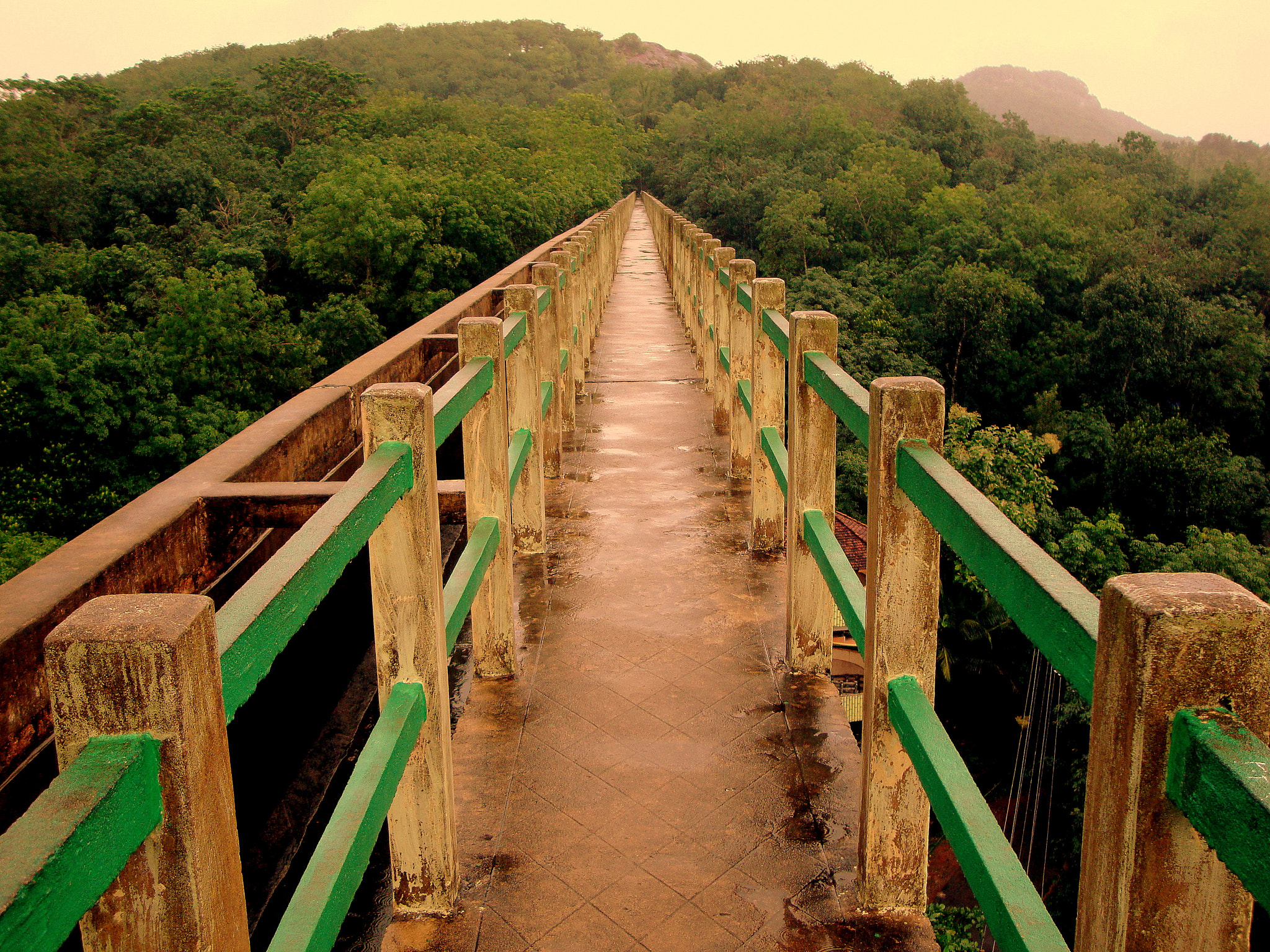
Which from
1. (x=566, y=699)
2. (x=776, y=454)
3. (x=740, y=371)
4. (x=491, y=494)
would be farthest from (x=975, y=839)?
(x=740, y=371)

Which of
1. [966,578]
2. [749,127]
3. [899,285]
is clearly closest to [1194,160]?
[749,127]

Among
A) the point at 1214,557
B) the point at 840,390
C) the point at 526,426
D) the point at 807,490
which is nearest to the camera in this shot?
the point at 840,390

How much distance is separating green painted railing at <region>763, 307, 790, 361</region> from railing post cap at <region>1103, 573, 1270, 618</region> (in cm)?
268

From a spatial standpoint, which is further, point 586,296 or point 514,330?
point 586,296

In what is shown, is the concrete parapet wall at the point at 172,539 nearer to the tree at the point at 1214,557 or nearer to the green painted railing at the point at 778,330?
the green painted railing at the point at 778,330

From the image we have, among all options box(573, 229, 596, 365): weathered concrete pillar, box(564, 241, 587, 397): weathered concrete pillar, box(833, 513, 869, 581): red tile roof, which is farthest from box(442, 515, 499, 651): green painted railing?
box(833, 513, 869, 581): red tile roof

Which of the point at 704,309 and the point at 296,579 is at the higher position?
the point at 296,579

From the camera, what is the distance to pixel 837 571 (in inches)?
114

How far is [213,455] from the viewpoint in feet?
15.5

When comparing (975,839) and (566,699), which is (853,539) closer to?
(566,699)

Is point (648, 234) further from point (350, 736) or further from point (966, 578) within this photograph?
point (350, 736)

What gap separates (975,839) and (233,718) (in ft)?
3.64

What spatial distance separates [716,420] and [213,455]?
335cm

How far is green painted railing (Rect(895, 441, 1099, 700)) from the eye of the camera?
1.23 meters
